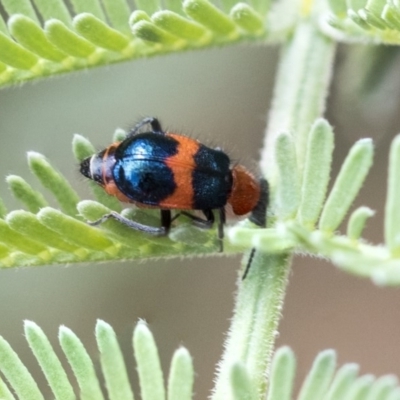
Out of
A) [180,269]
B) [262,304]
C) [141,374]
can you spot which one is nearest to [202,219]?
[262,304]

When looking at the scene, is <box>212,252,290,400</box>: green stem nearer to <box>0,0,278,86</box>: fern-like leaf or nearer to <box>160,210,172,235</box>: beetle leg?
<box>160,210,172,235</box>: beetle leg

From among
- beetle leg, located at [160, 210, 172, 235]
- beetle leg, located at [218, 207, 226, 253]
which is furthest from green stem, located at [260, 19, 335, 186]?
beetle leg, located at [160, 210, 172, 235]

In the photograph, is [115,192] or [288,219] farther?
[115,192]

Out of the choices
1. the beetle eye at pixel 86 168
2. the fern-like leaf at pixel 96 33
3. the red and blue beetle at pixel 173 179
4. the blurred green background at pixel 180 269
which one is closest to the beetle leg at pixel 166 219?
the red and blue beetle at pixel 173 179

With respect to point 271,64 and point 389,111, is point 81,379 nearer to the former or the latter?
point 389,111

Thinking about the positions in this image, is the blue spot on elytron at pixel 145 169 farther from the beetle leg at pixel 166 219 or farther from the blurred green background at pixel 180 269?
the blurred green background at pixel 180 269

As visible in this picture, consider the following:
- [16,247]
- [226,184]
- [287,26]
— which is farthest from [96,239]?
[287,26]

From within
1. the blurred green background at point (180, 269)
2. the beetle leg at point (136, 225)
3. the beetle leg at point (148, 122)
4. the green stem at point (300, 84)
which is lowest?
the blurred green background at point (180, 269)
